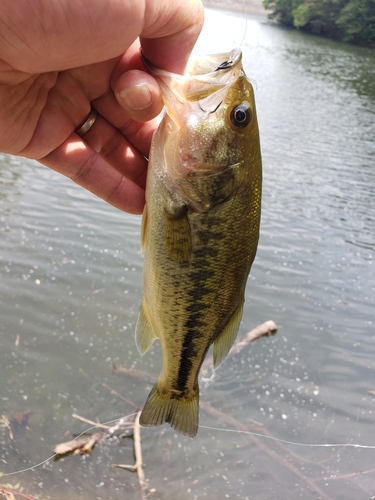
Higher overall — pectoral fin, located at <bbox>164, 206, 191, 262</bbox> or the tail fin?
pectoral fin, located at <bbox>164, 206, 191, 262</bbox>

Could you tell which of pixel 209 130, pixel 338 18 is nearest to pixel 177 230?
pixel 209 130

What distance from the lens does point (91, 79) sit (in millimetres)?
2299

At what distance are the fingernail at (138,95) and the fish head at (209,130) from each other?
9 cm

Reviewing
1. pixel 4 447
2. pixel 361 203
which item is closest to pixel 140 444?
pixel 4 447

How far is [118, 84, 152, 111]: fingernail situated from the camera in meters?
1.98

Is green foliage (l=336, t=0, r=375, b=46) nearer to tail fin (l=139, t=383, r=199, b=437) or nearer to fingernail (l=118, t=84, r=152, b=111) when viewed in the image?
fingernail (l=118, t=84, r=152, b=111)

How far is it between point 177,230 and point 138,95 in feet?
2.04

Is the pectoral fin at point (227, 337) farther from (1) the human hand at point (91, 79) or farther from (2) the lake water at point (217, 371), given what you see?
(2) the lake water at point (217, 371)

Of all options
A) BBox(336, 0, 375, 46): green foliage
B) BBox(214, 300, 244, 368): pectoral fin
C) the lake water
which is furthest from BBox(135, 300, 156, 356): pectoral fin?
BBox(336, 0, 375, 46): green foliage

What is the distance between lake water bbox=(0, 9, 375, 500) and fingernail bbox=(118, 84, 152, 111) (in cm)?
336

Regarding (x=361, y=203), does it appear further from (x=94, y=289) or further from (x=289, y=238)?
(x=94, y=289)

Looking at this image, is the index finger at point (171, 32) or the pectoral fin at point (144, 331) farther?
the pectoral fin at point (144, 331)

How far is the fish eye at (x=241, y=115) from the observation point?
1994 mm

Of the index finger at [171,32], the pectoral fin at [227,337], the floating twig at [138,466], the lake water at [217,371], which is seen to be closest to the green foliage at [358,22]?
the lake water at [217,371]
